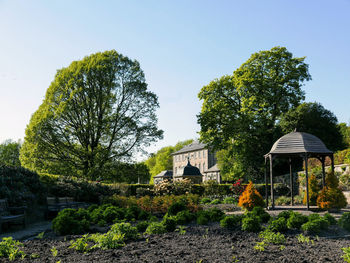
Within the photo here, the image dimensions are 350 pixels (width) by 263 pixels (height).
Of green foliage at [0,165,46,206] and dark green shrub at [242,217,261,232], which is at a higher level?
green foliage at [0,165,46,206]

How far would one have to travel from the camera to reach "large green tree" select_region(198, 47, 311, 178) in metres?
26.0

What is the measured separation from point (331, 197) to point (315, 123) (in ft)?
44.8

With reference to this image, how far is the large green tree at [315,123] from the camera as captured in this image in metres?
23.7

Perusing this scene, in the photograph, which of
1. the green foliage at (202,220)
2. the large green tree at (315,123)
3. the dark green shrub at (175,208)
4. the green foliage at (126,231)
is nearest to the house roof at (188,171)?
the large green tree at (315,123)

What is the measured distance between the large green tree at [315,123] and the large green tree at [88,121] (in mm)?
10907

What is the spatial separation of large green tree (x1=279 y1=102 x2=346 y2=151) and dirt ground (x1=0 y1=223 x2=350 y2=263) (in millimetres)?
18107

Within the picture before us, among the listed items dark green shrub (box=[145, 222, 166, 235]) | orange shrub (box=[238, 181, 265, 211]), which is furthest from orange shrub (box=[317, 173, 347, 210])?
dark green shrub (box=[145, 222, 166, 235])

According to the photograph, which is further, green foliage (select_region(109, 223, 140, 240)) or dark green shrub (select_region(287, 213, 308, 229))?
dark green shrub (select_region(287, 213, 308, 229))

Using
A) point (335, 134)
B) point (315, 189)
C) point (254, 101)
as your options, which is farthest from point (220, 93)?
point (315, 189)

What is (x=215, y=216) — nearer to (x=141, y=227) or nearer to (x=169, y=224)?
(x=169, y=224)

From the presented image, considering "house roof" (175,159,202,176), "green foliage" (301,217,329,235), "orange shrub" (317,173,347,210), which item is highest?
"house roof" (175,159,202,176)

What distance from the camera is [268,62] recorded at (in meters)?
26.8

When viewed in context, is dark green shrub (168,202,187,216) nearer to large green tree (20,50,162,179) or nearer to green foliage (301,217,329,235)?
green foliage (301,217,329,235)

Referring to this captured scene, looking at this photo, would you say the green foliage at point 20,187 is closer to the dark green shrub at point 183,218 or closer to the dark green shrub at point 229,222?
the dark green shrub at point 183,218
